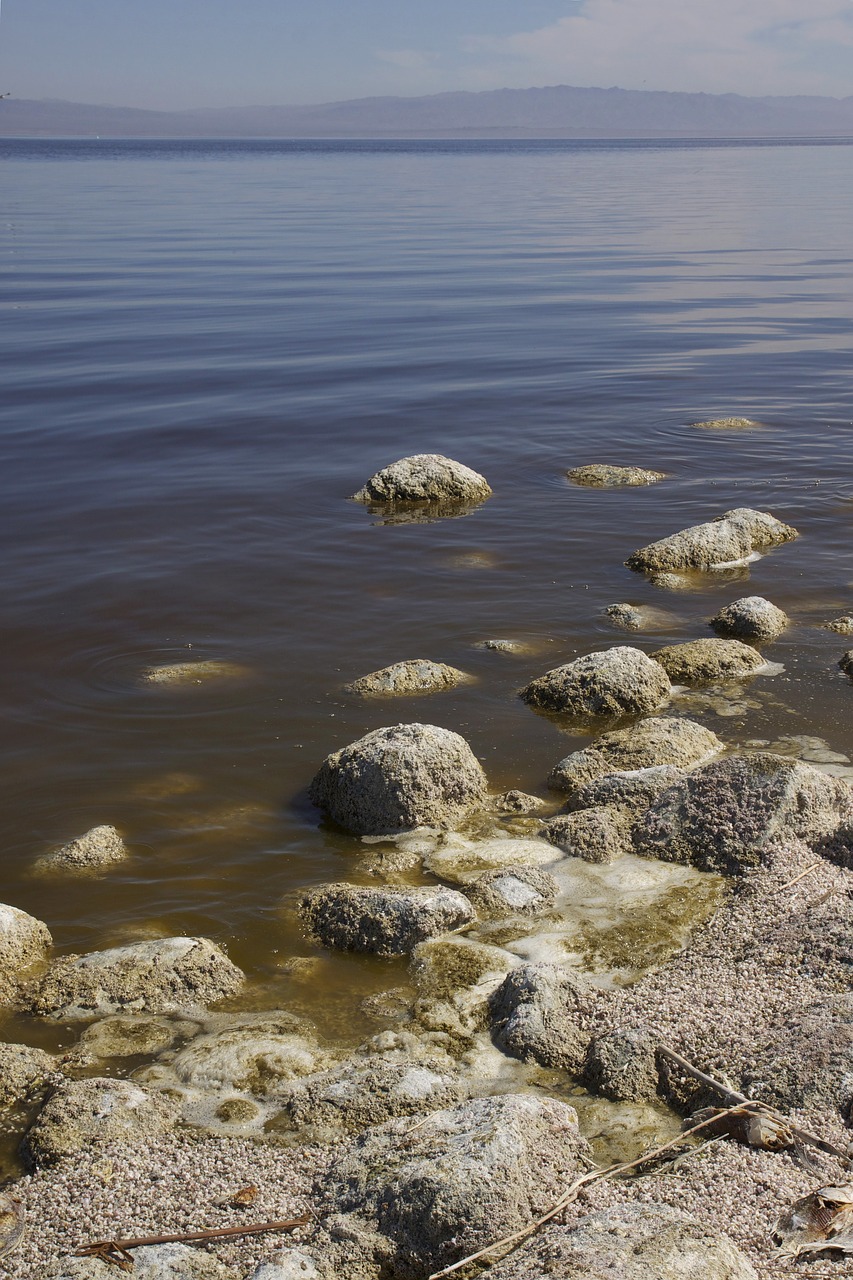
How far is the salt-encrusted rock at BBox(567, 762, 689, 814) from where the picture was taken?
5.70 metres

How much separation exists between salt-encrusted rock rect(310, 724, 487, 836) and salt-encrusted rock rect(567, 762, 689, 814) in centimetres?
57

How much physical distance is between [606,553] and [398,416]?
19.4 feet

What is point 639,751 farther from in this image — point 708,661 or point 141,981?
point 141,981

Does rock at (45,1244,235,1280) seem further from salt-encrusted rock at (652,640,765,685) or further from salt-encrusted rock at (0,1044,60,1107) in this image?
salt-encrusted rock at (652,640,765,685)

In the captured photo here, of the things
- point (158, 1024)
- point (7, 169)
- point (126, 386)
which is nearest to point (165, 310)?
point (126, 386)

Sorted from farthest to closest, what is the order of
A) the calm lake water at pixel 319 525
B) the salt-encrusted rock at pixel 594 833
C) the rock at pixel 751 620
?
the rock at pixel 751 620 → the calm lake water at pixel 319 525 → the salt-encrusted rock at pixel 594 833

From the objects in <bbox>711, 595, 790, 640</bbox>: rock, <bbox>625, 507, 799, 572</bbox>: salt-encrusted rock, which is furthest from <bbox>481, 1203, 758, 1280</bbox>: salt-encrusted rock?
<bbox>625, 507, 799, 572</bbox>: salt-encrusted rock

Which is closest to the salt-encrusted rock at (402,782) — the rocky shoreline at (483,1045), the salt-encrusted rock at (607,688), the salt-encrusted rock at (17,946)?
the rocky shoreline at (483,1045)

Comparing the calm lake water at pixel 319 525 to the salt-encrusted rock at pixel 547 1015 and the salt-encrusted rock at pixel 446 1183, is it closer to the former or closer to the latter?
the salt-encrusted rock at pixel 547 1015

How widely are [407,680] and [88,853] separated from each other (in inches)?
98.8

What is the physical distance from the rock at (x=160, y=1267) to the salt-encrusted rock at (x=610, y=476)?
32.2 ft

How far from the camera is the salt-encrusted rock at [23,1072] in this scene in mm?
3926

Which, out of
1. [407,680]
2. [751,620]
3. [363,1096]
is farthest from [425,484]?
[363,1096]

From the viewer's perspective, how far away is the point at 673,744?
20.7 ft
